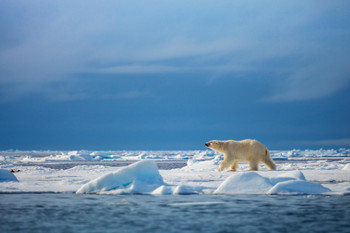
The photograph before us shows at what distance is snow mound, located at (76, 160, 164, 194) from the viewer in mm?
10172

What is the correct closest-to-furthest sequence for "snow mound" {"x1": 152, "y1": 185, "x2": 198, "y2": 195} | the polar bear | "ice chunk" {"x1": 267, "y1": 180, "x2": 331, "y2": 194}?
"ice chunk" {"x1": 267, "y1": 180, "x2": 331, "y2": 194} < "snow mound" {"x1": 152, "y1": 185, "x2": 198, "y2": 195} < the polar bear

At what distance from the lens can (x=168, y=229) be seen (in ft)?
19.3

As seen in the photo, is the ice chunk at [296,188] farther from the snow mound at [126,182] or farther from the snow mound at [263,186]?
the snow mound at [126,182]

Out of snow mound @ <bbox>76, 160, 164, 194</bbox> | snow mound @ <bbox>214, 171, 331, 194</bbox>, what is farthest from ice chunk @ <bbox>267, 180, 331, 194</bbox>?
snow mound @ <bbox>76, 160, 164, 194</bbox>

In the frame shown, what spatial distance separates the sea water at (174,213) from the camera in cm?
602

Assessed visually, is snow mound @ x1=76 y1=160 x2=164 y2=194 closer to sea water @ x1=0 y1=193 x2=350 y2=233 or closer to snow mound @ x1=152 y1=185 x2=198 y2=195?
snow mound @ x1=152 y1=185 x2=198 y2=195

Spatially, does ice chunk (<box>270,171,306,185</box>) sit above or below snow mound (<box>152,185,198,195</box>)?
above

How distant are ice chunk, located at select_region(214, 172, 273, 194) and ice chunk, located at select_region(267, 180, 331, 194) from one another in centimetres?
28

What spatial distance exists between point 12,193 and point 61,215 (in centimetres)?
375

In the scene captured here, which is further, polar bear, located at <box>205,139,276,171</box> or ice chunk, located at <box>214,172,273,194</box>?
polar bear, located at <box>205,139,276,171</box>

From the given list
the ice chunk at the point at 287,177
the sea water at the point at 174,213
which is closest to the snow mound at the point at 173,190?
the sea water at the point at 174,213

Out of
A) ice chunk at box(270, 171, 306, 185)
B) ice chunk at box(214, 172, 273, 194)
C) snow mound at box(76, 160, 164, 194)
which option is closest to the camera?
ice chunk at box(214, 172, 273, 194)

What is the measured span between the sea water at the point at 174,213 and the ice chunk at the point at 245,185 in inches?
21.7

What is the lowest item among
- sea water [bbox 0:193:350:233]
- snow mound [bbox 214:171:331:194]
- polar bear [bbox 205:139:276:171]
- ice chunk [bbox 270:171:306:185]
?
sea water [bbox 0:193:350:233]
